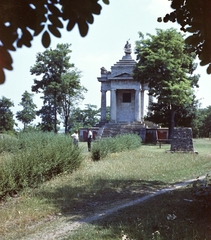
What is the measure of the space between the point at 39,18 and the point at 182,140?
19.6 metres

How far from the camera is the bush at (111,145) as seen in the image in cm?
1831

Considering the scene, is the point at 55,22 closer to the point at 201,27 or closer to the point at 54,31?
the point at 54,31

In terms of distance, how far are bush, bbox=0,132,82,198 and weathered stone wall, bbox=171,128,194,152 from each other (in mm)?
8448

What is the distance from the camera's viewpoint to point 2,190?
31.3 feet

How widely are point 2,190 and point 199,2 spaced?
8032 millimetres

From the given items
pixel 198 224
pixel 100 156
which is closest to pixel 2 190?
pixel 198 224

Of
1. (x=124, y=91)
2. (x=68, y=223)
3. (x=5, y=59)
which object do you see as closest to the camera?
(x=5, y=59)

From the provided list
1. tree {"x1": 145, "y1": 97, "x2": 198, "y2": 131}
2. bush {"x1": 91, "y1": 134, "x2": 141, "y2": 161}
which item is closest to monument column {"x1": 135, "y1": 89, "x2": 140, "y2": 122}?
tree {"x1": 145, "y1": 97, "x2": 198, "y2": 131}

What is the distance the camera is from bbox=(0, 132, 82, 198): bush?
9836 mm

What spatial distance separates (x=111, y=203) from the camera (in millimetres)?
8922

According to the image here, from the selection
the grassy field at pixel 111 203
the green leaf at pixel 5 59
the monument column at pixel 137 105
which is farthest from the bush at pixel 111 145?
the green leaf at pixel 5 59

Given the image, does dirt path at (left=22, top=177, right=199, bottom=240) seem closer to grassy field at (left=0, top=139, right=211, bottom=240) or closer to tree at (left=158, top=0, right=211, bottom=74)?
grassy field at (left=0, top=139, right=211, bottom=240)

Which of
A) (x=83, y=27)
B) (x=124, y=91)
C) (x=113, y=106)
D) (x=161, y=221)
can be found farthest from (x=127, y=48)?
(x=83, y=27)

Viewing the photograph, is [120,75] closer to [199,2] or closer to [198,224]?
[198,224]
